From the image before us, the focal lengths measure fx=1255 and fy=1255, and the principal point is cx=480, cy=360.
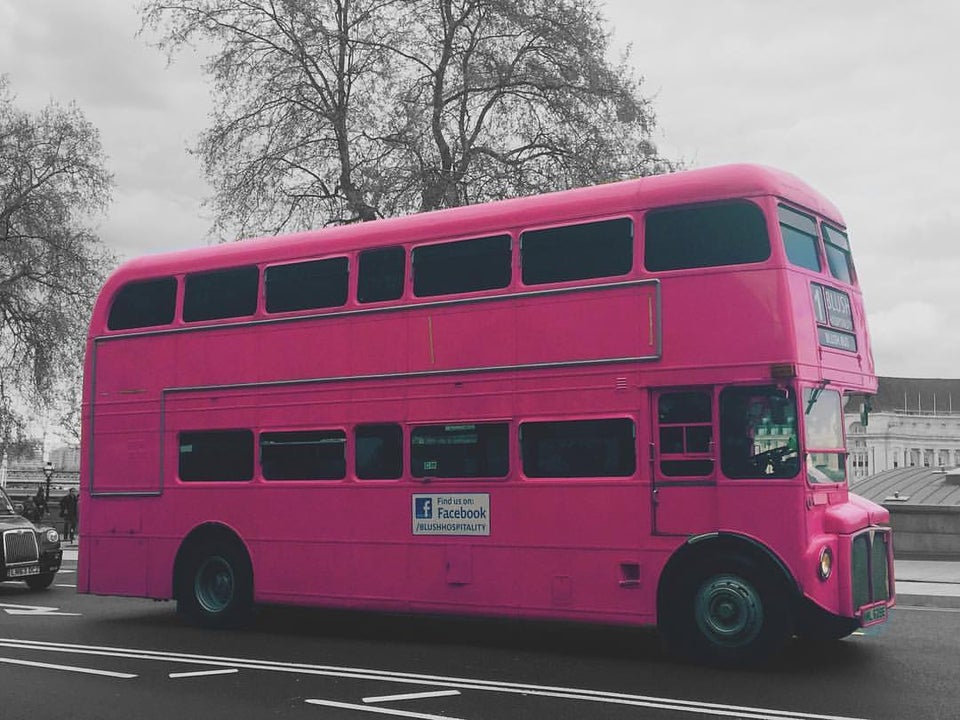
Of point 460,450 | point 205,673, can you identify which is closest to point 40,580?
point 460,450

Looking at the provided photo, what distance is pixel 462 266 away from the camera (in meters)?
11.9

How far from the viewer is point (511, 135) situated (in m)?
27.5

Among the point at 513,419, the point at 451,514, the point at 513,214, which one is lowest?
the point at 451,514

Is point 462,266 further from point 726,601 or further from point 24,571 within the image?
point 24,571

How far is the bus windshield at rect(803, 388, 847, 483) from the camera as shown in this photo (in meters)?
10.0

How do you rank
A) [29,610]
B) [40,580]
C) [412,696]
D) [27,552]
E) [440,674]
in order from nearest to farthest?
[412,696] < [440,674] < [29,610] < [27,552] < [40,580]

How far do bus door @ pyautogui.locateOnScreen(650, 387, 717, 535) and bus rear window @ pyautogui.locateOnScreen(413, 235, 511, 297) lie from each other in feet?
6.68

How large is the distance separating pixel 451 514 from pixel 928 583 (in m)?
8.96

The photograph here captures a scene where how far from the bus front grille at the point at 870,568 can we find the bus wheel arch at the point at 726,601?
2.14 feet

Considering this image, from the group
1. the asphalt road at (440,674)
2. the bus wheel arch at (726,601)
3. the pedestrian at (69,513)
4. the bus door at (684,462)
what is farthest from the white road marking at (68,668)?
the pedestrian at (69,513)

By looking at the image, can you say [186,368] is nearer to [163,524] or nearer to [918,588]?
[163,524]

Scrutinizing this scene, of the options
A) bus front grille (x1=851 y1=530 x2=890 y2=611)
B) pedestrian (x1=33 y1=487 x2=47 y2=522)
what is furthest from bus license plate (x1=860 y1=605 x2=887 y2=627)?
pedestrian (x1=33 y1=487 x2=47 y2=522)

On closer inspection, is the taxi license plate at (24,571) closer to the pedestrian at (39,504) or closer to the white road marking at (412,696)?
the white road marking at (412,696)

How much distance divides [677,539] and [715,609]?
→ 0.65 m
